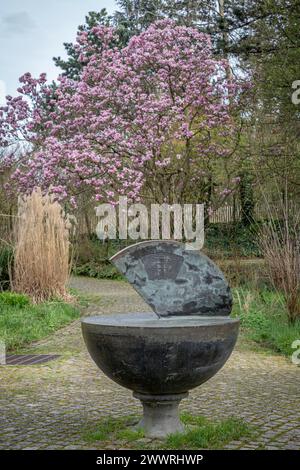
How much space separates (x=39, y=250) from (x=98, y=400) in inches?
221

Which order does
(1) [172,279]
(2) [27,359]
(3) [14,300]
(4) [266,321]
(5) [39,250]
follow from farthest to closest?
(5) [39,250]
(3) [14,300]
(4) [266,321]
(2) [27,359]
(1) [172,279]

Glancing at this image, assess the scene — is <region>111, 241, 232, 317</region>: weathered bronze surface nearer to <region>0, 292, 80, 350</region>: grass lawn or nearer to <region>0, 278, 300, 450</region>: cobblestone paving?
<region>0, 278, 300, 450</region>: cobblestone paving

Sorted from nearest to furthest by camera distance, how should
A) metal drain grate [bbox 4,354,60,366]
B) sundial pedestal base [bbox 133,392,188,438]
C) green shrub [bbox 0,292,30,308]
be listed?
sundial pedestal base [bbox 133,392,188,438], metal drain grate [bbox 4,354,60,366], green shrub [bbox 0,292,30,308]

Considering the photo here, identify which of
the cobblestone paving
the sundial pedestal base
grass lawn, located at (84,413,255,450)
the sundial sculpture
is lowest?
the cobblestone paving

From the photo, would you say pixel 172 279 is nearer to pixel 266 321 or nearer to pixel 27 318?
pixel 266 321

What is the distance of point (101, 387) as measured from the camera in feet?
20.2

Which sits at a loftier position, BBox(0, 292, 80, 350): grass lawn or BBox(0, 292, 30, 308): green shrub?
BBox(0, 292, 30, 308): green shrub

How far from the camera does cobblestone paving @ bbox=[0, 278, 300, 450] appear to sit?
446 centimetres

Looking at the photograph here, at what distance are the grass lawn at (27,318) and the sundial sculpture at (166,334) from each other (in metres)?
3.73

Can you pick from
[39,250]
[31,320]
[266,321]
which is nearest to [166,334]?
[266,321]

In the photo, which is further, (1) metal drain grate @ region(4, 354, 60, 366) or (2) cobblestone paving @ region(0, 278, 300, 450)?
(1) metal drain grate @ region(4, 354, 60, 366)

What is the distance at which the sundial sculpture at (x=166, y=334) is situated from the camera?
4070mm

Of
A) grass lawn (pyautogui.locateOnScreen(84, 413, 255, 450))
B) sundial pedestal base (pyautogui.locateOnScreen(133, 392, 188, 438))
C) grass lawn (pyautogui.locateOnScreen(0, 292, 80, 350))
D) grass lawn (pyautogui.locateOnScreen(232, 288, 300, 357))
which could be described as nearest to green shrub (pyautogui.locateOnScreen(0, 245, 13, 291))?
grass lawn (pyautogui.locateOnScreen(0, 292, 80, 350))

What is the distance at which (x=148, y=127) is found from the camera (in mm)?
16000
